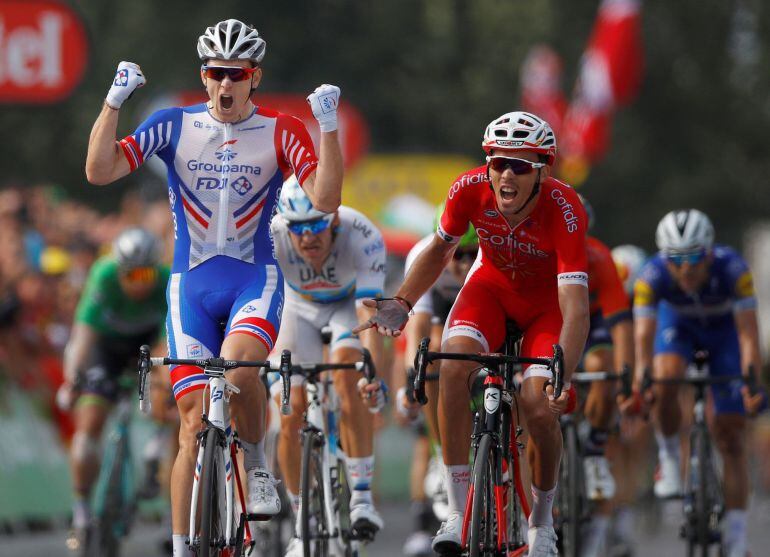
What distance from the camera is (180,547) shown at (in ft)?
29.1

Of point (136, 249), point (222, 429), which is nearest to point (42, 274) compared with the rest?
point (136, 249)

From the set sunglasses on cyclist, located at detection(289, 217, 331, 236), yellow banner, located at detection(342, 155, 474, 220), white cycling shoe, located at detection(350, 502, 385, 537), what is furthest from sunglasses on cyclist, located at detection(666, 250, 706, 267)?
yellow banner, located at detection(342, 155, 474, 220)

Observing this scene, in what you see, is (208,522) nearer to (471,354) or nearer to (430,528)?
(471,354)

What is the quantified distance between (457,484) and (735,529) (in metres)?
3.63

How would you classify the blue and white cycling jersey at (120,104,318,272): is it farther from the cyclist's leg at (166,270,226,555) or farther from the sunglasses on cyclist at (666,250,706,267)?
the sunglasses on cyclist at (666,250,706,267)

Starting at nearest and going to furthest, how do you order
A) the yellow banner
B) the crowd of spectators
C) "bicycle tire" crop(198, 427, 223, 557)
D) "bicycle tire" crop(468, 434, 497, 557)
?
"bicycle tire" crop(198, 427, 223, 557) < "bicycle tire" crop(468, 434, 497, 557) < the crowd of spectators < the yellow banner

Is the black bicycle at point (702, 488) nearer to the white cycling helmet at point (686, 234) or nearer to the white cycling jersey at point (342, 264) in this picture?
the white cycling helmet at point (686, 234)

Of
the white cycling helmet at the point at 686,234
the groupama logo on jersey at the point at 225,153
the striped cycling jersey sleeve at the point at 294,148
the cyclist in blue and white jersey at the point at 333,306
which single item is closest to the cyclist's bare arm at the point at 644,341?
the white cycling helmet at the point at 686,234

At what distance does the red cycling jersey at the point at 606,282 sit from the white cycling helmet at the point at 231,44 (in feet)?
11.0

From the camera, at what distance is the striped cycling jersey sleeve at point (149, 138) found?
923 centimetres

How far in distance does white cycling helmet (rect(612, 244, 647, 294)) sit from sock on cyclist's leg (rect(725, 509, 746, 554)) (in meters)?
3.25

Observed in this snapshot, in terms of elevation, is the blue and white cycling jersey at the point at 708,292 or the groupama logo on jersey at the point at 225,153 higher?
the groupama logo on jersey at the point at 225,153

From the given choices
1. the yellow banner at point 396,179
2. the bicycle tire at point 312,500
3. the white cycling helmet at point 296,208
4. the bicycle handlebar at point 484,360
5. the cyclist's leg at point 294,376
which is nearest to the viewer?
the bicycle handlebar at point 484,360

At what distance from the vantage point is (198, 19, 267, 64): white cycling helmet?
9289mm
